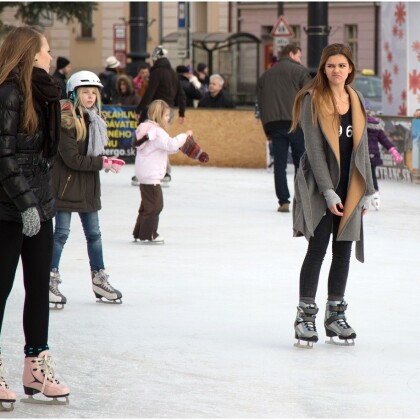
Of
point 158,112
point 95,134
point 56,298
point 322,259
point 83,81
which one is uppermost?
point 83,81

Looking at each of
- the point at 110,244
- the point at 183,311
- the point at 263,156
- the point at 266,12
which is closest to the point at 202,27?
the point at 266,12

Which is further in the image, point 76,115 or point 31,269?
point 76,115

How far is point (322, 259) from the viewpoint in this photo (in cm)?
744

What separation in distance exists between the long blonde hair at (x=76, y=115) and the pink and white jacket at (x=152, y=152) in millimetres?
3458

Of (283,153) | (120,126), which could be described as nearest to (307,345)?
(283,153)

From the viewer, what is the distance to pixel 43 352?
20.1ft

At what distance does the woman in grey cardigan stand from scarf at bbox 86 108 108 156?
4.89 feet

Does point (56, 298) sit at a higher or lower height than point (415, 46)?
lower

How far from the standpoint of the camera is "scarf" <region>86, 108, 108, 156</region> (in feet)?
27.7

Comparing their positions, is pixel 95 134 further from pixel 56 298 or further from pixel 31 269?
pixel 31 269

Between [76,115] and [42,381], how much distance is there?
2682 mm

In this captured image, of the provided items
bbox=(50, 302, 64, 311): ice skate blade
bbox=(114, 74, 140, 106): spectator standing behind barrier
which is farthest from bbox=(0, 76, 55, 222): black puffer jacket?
bbox=(114, 74, 140, 106): spectator standing behind barrier

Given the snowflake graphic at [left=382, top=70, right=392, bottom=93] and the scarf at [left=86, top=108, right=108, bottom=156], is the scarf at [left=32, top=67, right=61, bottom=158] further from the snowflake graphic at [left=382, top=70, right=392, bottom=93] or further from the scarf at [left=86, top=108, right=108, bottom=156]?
the snowflake graphic at [left=382, top=70, right=392, bottom=93]

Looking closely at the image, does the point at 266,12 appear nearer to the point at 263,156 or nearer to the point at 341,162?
the point at 263,156
